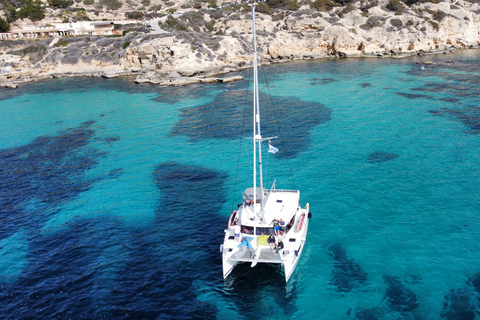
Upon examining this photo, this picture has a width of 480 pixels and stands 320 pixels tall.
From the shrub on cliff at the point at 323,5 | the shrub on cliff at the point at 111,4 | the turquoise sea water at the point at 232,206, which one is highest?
the shrub on cliff at the point at 111,4

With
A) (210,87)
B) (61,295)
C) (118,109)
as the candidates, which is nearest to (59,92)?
(118,109)

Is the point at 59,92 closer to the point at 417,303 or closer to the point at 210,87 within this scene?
the point at 210,87

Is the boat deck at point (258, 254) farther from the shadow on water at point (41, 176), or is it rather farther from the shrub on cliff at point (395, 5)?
the shrub on cliff at point (395, 5)

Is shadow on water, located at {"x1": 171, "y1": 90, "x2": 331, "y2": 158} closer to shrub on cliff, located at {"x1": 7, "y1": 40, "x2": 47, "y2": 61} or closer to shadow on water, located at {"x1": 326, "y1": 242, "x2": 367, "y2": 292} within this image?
shadow on water, located at {"x1": 326, "y1": 242, "x2": 367, "y2": 292}

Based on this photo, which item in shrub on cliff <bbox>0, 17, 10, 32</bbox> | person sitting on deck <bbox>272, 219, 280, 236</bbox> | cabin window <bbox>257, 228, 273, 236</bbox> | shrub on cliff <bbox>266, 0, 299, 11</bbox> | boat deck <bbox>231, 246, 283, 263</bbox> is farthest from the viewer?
shrub on cliff <bbox>266, 0, 299, 11</bbox>

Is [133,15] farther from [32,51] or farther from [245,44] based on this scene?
[245,44]

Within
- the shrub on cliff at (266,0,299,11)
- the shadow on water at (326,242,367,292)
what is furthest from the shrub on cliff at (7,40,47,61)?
the shadow on water at (326,242,367,292)

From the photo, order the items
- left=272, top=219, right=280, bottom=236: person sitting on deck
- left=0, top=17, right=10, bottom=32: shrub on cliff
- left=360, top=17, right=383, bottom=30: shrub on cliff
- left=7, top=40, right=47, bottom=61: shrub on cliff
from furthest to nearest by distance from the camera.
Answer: left=0, top=17, right=10, bottom=32: shrub on cliff, left=360, top=17, right=383, bottom=30: shrub on cliff, left=7, top=40, right=47, bottom=61: shrub on cliff, left=272, top=219, right=280, bottom=236: person sitting on deck

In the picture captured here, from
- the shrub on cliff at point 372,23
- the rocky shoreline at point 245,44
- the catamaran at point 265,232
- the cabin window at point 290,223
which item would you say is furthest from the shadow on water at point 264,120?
the shrub on cliff at point 372,23
